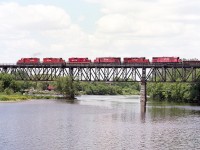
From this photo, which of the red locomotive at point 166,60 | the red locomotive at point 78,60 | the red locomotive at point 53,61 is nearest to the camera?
the red locomotive at point 166,60

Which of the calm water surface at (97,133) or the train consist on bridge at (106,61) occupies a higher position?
the train consist on bridge at (106,61)

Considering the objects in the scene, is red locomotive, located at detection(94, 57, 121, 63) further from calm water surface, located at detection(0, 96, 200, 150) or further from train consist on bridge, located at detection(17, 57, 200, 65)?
calm water surface, located at detection(0, 96, 200, 150)

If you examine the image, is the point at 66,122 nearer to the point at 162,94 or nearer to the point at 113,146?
the point at 113,146

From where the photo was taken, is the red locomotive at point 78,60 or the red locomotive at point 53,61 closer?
the red locomotive at point 78,60

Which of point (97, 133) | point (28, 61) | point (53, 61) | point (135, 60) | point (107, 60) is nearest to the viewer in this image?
point (97, 133)

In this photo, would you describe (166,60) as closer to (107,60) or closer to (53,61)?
(107,60)

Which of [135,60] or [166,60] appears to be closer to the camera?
[166,60]

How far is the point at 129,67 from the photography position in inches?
5276

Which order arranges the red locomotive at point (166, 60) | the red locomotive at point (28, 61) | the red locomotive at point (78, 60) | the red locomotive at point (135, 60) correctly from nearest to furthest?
the red locomotive at point (166, 60)
the red locomotive at point (135, 60)
the red locomotive at point (78, 60)
the red locomotive at point (28, 61)

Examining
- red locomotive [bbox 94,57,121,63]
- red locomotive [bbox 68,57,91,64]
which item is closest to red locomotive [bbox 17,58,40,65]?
red locomotive [bbox 68,57,91,64]

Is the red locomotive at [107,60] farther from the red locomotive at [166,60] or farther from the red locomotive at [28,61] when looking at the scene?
the red locomotive at [28,61]

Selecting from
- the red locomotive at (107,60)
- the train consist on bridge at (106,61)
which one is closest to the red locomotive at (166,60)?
the train consist on bridge at (106,61)

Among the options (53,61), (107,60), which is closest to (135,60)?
(107,60)

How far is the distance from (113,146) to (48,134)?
1154cm
